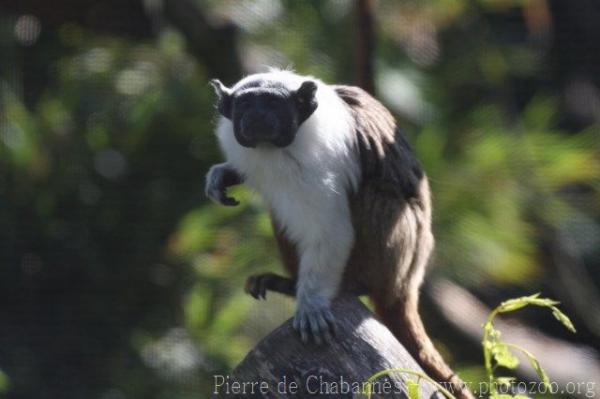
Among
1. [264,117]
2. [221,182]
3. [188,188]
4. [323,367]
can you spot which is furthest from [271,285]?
[188,188]

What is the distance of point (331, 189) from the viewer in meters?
2.34

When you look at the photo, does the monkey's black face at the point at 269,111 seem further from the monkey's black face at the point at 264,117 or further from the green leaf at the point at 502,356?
the green leaf at the point at 502,356

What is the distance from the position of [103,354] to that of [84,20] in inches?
54.2

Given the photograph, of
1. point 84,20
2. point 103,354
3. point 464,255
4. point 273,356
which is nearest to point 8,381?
point 103,354

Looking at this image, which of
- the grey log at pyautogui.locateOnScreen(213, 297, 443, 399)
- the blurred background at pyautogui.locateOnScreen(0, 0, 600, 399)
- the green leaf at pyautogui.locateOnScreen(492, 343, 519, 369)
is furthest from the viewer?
the blurred background at pyautogui.locateOnScreen(0, 0, 600, 399)

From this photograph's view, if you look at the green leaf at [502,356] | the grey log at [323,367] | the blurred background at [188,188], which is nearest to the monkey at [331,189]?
the grey log at [323,367]

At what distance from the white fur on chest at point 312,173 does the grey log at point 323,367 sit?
0.31 m

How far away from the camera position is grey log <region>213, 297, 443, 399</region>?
1959 millimetres

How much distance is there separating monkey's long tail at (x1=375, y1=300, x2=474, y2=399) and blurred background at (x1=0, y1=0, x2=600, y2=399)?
166cm

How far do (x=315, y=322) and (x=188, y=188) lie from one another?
2355mm

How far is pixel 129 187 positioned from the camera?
4465mm

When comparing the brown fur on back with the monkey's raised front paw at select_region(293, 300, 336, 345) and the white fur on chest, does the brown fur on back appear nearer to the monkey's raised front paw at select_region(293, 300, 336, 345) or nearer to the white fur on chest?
the white fur on chest

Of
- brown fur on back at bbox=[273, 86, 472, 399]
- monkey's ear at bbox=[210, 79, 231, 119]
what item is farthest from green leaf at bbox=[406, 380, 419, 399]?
monkey's ear at bbox=[210, 79, 231, 119]

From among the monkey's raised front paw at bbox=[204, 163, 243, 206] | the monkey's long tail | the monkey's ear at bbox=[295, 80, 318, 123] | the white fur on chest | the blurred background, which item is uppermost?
the monkey's ear at bbox=[295, 80, 318, 123]
